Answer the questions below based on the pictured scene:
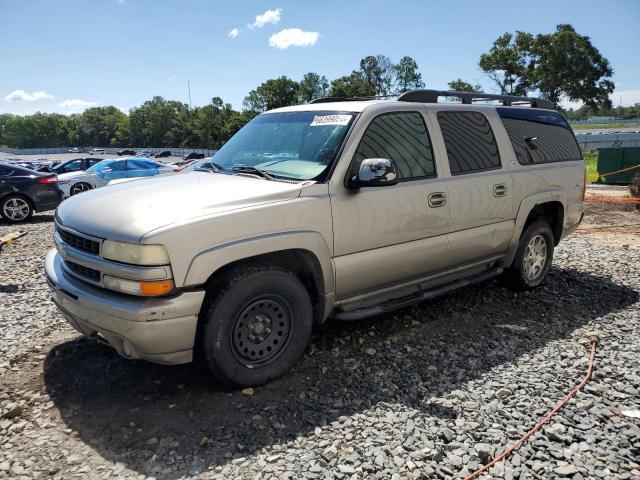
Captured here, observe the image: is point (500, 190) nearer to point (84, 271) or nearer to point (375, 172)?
point (375, 172)

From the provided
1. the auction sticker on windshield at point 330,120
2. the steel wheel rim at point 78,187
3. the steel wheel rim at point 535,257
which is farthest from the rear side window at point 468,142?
the steel wheel rim at point 78,187

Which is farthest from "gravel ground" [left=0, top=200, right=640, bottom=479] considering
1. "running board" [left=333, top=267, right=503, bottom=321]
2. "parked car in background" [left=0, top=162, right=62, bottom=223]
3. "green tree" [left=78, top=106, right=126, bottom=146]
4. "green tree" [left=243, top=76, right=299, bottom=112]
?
"green tree" [left=78, top=106, right=126, bottom=146]

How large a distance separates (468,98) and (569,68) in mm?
57689

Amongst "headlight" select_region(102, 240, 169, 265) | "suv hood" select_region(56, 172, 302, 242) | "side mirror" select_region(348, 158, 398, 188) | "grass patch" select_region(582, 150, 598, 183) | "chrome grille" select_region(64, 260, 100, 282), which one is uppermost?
"side mirror" select_region(348, 158, 398, 188)

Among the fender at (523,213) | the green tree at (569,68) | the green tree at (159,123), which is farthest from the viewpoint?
the green tree at (159,123)

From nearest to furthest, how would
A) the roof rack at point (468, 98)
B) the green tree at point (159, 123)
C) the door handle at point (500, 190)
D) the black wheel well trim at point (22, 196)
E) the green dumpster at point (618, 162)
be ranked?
the roof rack at point (468, 98) → the door handle at point (500, 190) → the black wheel well trim at point (22, 196) → the green dumpster at point (618, 162) → the green tree at point (159, 123)

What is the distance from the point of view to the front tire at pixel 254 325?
304cm

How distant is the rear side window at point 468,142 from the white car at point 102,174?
12.2 m

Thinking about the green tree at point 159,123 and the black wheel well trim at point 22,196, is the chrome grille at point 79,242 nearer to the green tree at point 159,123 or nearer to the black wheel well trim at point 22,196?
the black wheel well trim at point 22,196

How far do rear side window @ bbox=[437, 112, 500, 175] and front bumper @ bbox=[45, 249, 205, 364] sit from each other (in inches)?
102

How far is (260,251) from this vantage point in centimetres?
312

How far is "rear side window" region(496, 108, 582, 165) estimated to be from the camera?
16.3 feet

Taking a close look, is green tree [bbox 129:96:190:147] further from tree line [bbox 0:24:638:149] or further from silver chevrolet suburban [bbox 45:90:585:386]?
silver chevrolet suburban [bbox 45:90:585:386]

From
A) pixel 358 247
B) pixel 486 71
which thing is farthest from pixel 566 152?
pixel 486 71
